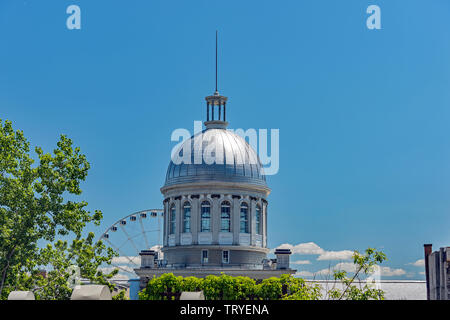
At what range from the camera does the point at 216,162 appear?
72.4 m

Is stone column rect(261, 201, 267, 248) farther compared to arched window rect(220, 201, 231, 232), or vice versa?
stone column rect(261, 201, 267, 248)

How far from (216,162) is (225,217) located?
5.88 meters

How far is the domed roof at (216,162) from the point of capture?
72.1 m

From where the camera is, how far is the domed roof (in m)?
72.1

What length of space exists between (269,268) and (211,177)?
11.3 m

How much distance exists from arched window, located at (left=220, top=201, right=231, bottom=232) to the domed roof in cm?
275

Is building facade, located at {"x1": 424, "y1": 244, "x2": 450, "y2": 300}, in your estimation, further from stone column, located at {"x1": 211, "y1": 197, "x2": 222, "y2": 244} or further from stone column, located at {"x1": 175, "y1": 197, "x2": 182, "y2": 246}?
stone column, located at {"x1": 175, "y1": 197, "x2": 182, "y2": 246}

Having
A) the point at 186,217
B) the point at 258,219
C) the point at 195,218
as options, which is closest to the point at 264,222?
the point at 258,219

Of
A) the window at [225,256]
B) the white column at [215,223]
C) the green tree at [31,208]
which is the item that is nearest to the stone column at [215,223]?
the white column at [215,223]

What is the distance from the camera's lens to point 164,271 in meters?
70.1

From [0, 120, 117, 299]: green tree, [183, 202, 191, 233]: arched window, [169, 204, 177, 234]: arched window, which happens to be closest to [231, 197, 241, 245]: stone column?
[183, 202, 191, 233]: arched window
